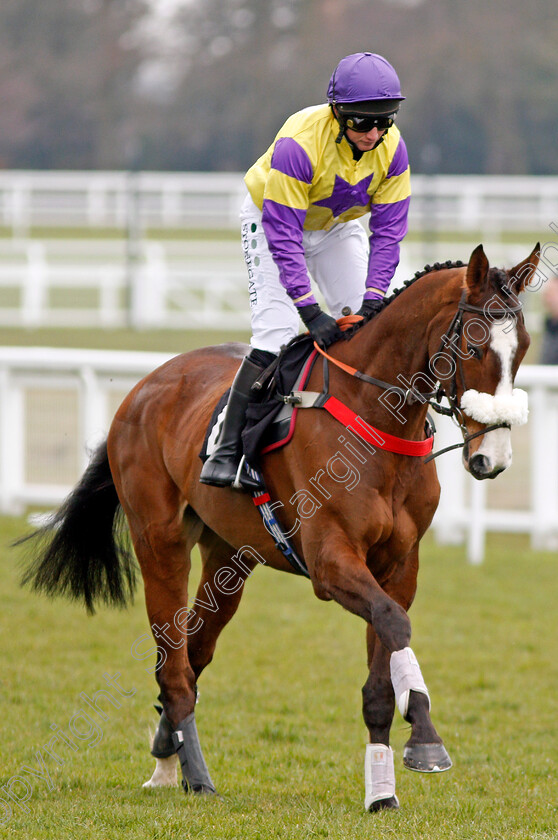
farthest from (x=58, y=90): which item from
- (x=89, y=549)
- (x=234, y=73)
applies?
(x=89, y=549)

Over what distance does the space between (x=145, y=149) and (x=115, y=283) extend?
1053 centimetres

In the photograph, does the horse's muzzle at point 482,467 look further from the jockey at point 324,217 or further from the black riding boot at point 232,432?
the black riding boot at point 232,432

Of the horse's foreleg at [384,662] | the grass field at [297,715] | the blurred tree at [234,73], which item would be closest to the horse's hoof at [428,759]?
the horse's foreleg at [384,662]

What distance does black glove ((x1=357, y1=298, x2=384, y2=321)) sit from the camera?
3861 mm

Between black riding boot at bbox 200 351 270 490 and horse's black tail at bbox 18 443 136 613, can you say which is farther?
horse's black tail at bbox 18 443 136 613

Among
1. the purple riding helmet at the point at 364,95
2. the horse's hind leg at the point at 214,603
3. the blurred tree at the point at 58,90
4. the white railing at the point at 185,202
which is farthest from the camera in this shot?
the blurred tree at the point at 58,90

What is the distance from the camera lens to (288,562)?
4137mm

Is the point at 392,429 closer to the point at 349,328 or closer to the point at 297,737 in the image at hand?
the point at 349,328

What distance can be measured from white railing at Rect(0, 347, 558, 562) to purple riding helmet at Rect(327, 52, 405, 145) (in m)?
4.54

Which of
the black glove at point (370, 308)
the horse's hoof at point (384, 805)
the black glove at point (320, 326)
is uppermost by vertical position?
the black glove at point (370, 308)

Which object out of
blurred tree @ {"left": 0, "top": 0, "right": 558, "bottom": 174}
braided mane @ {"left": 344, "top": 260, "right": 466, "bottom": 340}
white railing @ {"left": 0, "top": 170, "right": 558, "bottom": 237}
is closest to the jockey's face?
braided mane @ {"left": 344, "top": 260, "right": 466, "bottom": 340}

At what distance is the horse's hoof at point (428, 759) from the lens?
130 inches

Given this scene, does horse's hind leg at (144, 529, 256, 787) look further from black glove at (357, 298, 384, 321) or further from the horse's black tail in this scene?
black glove at (357, 298, 384, 321)

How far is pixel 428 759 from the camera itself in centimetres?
331
